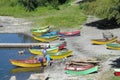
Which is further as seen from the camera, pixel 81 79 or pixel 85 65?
pixel 85 65

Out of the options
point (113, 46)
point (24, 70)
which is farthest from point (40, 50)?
point (113, 46)

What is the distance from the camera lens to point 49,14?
239 feet

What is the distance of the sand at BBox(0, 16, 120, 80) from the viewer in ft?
128

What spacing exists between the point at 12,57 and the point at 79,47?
8.24 m

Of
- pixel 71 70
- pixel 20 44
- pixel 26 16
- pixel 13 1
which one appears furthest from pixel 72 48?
pixel 13 1

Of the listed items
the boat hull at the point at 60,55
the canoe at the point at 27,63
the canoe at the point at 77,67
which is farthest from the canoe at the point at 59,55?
the canoe at the point at 77,67

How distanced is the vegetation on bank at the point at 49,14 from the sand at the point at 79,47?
1.83 metres

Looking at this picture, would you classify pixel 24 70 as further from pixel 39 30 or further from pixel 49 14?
pixel 49 14

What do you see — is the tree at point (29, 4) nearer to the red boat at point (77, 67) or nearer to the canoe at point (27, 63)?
the canoe at point (27, 63)

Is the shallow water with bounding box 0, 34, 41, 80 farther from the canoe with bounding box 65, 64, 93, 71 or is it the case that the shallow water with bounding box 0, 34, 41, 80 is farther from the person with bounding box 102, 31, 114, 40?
the person with bounding box 102, 31, 114, 40

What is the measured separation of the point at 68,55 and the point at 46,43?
8.71 metres

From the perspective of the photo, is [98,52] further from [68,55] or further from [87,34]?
[87,34]

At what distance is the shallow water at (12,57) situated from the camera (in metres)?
41.8

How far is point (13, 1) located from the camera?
263ft
